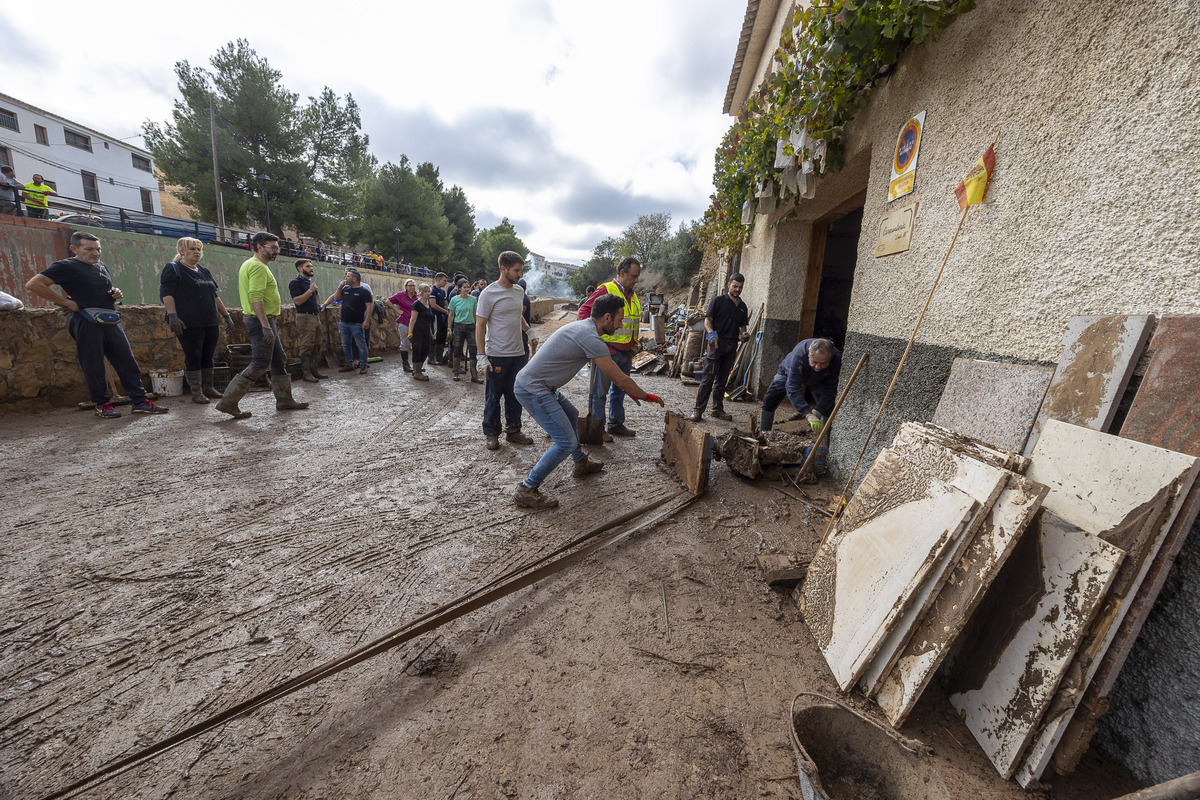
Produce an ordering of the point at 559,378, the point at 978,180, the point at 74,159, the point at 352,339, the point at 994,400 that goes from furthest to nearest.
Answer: the point at 74,159, the point at 352,339, the point at 559,378, the point at 978,180, the point at 994,400

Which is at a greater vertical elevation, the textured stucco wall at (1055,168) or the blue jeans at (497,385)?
the textured stucco wall at (1055,168)

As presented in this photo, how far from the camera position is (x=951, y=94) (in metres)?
2.88

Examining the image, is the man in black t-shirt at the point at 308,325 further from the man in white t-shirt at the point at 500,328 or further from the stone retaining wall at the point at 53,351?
the man in white t-shirt at the point at 500,328

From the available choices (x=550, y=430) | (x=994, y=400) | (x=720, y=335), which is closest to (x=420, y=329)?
(x=720, y=335)

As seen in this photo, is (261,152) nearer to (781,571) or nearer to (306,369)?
(306,369)

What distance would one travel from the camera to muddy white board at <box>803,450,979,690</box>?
5.82ft

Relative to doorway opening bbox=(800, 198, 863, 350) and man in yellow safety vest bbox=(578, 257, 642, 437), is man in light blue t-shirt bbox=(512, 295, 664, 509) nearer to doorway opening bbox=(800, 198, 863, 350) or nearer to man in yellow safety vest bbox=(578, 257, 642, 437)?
man in yellow safety vest bbox=(578, 257, 642, 437)

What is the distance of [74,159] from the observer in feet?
108

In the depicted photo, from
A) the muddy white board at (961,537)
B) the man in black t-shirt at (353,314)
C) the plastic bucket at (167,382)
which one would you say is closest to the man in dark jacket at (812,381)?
the muddy white board at (961,537)

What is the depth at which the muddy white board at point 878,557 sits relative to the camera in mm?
1775

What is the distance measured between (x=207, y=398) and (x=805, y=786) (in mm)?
7217

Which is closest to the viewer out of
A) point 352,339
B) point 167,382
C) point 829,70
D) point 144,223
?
point 829,70

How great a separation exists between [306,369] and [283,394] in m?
2.28

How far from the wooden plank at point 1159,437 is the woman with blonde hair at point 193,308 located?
7.15 metres
